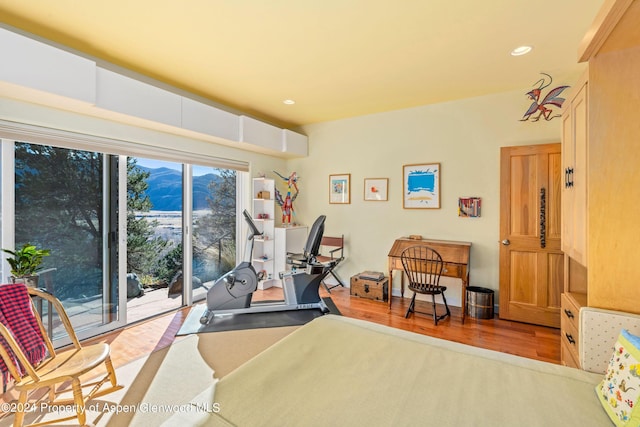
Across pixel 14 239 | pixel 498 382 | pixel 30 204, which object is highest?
pixel 30 204

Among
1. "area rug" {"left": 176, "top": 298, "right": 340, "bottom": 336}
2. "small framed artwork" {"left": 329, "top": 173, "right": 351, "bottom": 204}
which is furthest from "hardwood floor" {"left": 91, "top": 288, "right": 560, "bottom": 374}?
"small framed artwork" {"left": 329, "top": 173, "right": 351, "bottom": 204}

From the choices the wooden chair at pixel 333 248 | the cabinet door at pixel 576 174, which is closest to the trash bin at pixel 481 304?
the cabinet door at pixel 576 174

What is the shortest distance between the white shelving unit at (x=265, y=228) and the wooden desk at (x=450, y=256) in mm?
1955

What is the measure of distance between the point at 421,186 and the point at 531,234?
138 cm

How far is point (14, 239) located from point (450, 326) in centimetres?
414

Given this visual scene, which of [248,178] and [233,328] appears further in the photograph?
[248,178]

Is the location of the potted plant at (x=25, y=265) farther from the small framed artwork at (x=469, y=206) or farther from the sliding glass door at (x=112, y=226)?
the small framed artwork at (x=469, y=206)

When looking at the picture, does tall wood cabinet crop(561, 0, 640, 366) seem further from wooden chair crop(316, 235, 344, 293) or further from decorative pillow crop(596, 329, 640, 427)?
wooden chair crop(316, 235, 344, 293)

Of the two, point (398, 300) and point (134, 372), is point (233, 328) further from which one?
point (398, 300)

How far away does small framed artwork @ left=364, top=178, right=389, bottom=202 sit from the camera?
14.0ft

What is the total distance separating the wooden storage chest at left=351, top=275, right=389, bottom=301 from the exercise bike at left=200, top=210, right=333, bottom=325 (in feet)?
2.25

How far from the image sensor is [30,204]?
96.2 inches

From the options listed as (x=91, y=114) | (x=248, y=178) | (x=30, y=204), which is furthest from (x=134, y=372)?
(x=248, y=178)

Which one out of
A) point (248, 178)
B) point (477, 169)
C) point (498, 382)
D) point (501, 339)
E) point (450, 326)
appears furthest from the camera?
point (248, 178)
